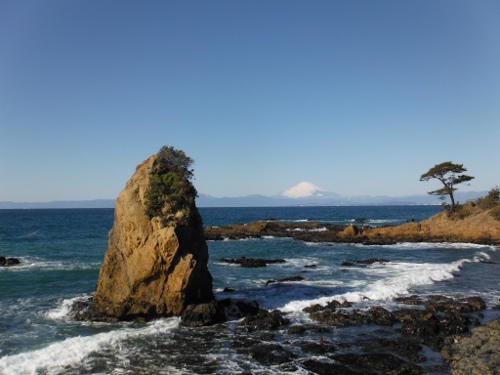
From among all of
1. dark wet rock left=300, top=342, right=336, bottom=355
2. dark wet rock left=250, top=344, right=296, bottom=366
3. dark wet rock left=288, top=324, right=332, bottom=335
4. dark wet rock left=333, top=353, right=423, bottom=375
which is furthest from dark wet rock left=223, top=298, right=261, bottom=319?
→ dark wet rock left=333, top=353, right=423, bottom=375

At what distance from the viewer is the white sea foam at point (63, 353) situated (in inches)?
530

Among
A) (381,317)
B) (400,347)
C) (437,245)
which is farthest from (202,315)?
(437,245)

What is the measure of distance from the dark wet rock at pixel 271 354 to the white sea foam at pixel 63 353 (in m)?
4.47

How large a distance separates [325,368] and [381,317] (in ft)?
20.7

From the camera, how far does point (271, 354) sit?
47.3ft

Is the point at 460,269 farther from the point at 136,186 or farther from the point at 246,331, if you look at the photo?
the point at 136,186

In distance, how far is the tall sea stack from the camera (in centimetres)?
1864

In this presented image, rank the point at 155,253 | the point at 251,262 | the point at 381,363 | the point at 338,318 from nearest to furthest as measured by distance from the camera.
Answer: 1. the point at 381,363
2. the point at 338,318
3. the point at 155,253
4. the point at 251,262

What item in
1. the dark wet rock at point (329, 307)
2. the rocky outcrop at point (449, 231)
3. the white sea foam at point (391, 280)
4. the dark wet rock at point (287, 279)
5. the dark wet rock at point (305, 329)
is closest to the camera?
the dark wet rock at point (305, 329)

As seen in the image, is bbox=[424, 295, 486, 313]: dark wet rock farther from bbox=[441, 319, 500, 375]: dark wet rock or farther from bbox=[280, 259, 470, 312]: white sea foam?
bbox=[441, 319, 500, 375]: dark wet rock

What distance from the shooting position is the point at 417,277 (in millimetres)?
28281

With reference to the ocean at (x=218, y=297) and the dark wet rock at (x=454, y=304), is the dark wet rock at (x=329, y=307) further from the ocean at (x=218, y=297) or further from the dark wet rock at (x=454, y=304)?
the dark wet rock at (x=454, y=304)

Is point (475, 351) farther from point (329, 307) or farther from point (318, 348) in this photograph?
point (329, 307)

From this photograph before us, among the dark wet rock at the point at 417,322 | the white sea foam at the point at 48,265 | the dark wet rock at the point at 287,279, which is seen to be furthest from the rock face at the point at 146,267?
the white sea foam at the point at 48,265
